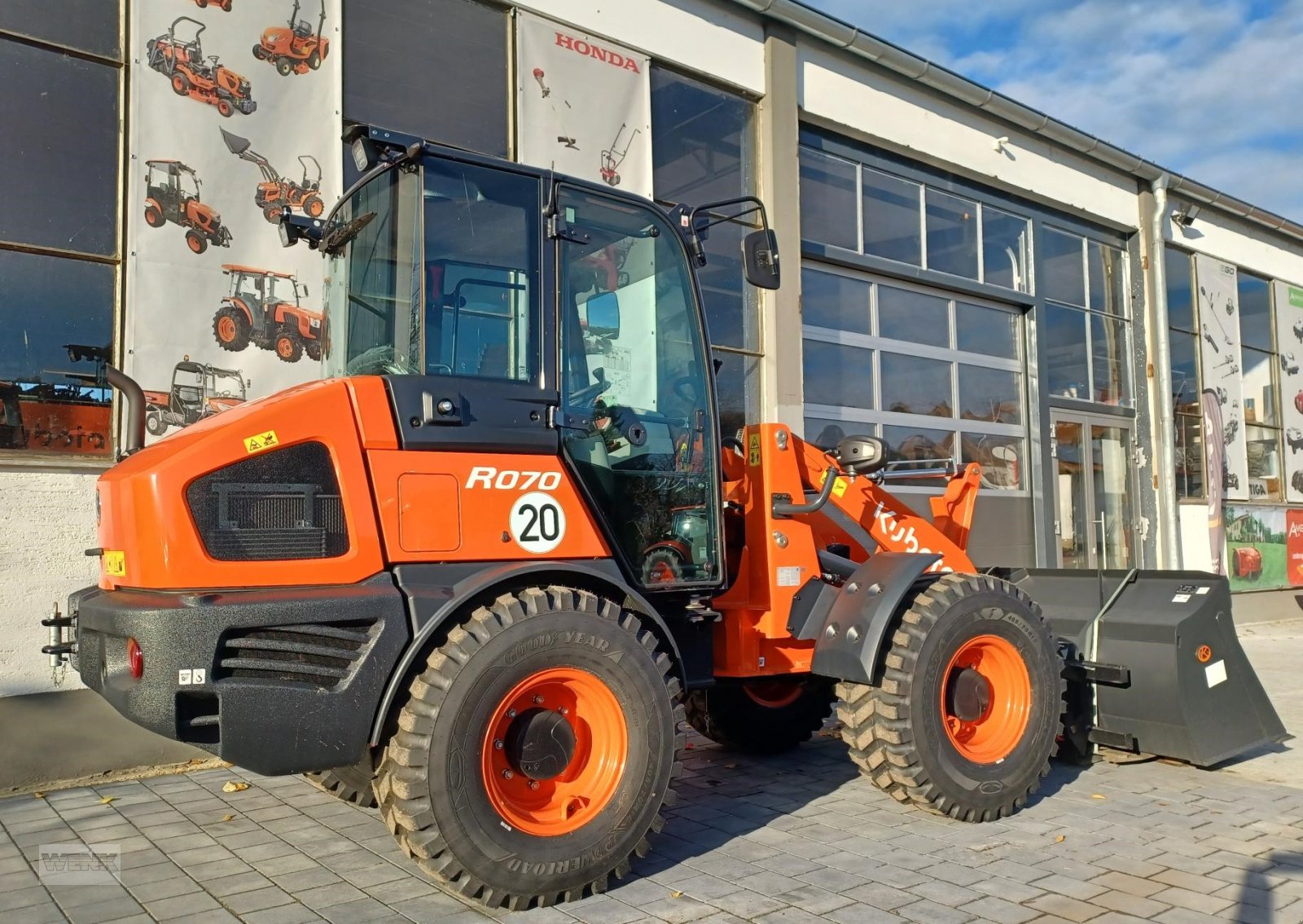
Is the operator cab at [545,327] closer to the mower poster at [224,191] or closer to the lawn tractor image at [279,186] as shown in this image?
the mower poster at [224,191]

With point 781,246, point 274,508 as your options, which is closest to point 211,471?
point 274,508

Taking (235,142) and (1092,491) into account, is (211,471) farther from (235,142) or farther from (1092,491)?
(1092,491)

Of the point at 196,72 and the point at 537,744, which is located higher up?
the point at 196,72

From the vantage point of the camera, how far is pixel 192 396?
6375 mm

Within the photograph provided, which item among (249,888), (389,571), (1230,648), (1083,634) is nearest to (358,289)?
(389,571)

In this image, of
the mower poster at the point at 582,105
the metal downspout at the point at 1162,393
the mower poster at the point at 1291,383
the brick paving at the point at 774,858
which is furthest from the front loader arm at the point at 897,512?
the mower poster at the point at 1291,383

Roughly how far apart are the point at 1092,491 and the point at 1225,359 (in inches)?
152

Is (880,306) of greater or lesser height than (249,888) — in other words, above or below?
above

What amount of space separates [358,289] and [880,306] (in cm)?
761

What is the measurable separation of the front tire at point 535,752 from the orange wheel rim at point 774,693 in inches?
86.8

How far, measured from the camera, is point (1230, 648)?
225 inches

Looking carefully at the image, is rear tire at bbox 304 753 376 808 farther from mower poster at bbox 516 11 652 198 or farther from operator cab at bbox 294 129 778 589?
mower poster at bbox 516 11 652 198

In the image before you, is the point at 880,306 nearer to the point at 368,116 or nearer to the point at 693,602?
the point at 368,116

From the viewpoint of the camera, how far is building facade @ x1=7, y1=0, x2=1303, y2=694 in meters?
6.09
